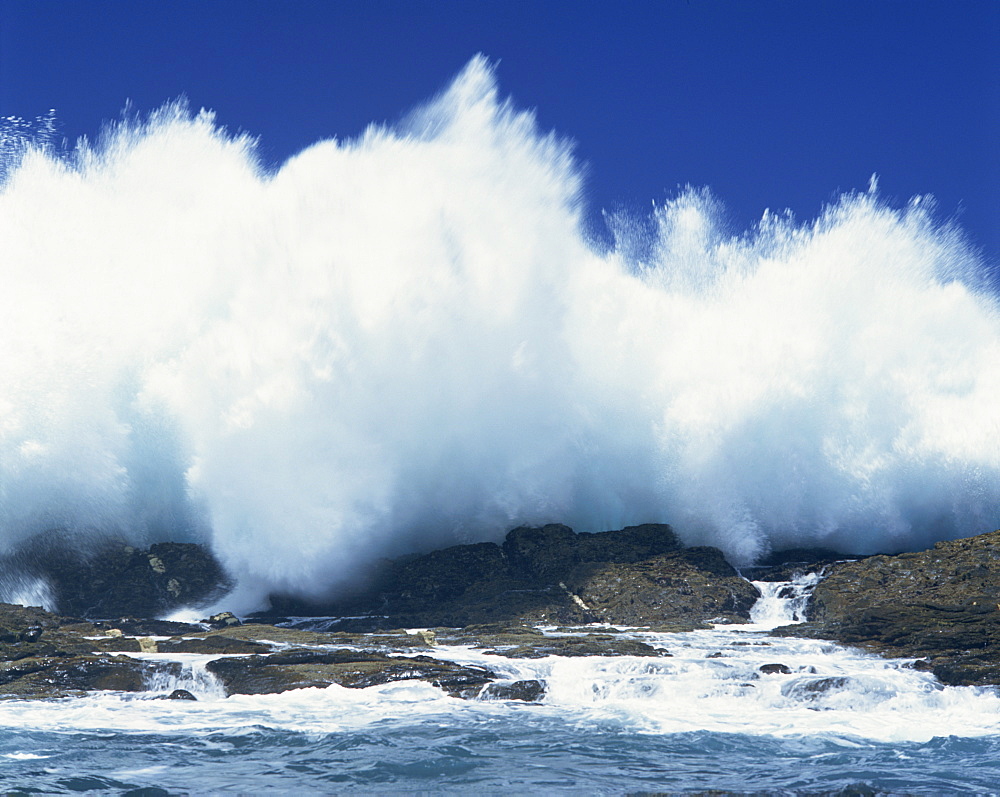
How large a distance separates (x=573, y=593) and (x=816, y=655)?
10.7 metres

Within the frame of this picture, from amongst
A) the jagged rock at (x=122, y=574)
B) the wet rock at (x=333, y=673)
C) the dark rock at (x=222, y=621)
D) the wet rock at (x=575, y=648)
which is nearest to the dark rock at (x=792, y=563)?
the wet rock at (x=575, y=648)

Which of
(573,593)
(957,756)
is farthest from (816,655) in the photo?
(573,593)

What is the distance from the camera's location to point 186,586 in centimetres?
3212

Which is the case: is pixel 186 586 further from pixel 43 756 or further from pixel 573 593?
pixel 43 756

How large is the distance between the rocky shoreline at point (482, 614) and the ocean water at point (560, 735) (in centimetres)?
95

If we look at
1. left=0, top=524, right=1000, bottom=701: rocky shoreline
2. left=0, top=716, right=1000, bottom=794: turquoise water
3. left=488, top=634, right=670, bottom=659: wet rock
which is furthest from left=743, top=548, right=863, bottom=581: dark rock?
left=0, top=716, right=1000, bottom=794: turquoise water

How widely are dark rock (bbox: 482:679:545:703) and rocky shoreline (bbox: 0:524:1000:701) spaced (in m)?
0.03

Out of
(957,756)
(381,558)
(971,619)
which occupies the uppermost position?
(381,558)

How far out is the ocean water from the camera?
11.6m

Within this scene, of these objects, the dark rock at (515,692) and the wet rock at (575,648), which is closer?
the dark rock at (515,692)

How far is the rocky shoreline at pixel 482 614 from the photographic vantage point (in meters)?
18.5

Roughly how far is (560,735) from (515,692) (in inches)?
127

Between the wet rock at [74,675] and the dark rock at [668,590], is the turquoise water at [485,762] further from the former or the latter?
the dark rock at [668,590]

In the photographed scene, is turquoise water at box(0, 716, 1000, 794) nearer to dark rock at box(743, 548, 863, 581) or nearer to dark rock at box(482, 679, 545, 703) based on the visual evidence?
dark rock at box(482, 679, 545, 703)
